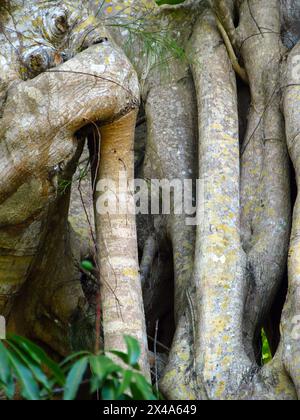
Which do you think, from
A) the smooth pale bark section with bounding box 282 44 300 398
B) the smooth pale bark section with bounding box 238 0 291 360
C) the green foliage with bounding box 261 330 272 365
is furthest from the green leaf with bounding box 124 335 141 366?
the green foliage with bounding box 261 330 272 365

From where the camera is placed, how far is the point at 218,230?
12.4ft

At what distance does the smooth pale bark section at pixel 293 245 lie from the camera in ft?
10.7

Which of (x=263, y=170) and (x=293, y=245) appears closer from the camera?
(x=293, y=245)

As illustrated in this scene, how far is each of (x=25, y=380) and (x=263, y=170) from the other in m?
2.20

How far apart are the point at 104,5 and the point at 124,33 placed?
0.70 ft

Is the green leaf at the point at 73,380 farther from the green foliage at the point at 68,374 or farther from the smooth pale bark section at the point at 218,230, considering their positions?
the smooth pale bark section at the point at 218,230

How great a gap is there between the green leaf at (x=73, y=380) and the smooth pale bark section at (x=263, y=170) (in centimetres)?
155

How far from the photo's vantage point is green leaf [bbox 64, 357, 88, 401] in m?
2.10

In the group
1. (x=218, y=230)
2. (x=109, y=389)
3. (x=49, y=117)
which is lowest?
(x=109, y=389)

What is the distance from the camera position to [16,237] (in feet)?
12.0

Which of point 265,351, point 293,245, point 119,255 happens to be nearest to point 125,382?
point 119,255

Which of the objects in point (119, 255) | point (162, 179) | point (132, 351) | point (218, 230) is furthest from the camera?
point (162, 179)

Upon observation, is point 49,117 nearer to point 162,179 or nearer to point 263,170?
point 162,179
